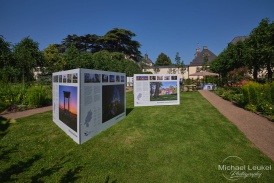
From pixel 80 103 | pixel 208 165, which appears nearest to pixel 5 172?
pixel 80 103

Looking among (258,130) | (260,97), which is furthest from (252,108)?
(258,130)

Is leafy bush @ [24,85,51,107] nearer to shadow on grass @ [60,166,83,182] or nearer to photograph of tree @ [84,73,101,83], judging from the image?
photograph of tree @ [84,73,101,83]

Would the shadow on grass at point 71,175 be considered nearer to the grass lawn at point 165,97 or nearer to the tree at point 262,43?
the grass lawn at point 165,97

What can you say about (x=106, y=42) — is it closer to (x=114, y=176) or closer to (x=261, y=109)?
(x=261, y=109)

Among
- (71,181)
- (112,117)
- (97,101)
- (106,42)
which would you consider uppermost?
(106,42)

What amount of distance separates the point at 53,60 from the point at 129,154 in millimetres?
57028

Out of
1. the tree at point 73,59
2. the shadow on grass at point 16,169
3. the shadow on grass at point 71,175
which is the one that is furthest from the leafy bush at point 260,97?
the tree at point 73,59

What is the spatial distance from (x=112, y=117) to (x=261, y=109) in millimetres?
9938

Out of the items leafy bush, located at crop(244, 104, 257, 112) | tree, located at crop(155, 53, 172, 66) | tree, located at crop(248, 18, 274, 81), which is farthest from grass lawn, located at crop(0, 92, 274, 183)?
tree, located at crop(155, 53, 172, 66)

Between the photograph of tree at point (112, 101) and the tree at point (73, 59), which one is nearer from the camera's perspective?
the photograph of tree at point (112, 101)

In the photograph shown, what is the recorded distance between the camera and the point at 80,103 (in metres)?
6.62

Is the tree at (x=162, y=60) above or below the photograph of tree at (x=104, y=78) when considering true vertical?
above

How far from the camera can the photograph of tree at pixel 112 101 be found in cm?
848

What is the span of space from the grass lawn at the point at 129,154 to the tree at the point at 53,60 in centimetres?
3932
